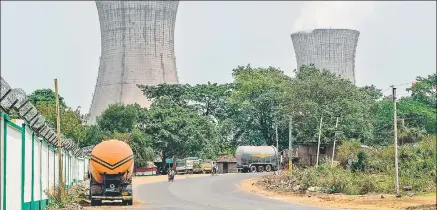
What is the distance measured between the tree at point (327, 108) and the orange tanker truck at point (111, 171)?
3408 cm

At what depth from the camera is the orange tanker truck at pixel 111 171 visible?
25.5 metres

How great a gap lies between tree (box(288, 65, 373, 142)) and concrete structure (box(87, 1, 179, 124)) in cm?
1100

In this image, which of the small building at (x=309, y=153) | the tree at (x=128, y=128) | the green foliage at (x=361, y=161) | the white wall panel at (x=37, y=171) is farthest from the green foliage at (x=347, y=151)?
the white wall panel at (x=37, y=171)

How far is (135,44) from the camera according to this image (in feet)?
203

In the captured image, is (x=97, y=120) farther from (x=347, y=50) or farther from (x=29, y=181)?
(x=29, y=181)

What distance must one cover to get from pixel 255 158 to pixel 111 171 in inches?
1536

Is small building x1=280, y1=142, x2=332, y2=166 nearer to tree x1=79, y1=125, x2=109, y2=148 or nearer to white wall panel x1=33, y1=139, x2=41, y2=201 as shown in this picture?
tree x1=79, y1=125, x2=109, y2=148

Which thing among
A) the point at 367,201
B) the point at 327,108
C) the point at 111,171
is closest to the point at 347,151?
the point at 327,108

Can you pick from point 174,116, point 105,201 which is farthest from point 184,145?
point 105,201

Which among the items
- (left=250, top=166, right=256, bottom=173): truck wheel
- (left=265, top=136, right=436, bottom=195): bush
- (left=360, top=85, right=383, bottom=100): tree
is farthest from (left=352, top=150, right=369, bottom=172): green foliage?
(left=360, top=85, right=383, bottom=100): tree

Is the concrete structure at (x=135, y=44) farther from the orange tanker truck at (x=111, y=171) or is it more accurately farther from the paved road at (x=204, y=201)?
the orange tanker truck at (x=111, y=171)

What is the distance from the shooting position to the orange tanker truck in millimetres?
25531

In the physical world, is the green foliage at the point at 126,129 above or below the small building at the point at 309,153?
above

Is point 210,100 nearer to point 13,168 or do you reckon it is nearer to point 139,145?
point 139,145
